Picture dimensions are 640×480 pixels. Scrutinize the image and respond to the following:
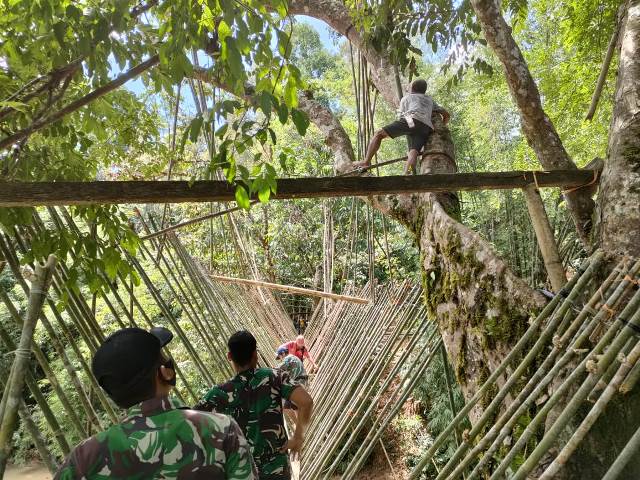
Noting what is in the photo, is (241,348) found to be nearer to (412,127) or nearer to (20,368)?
(20,368)

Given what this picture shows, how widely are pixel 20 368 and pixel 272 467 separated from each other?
0.82 m

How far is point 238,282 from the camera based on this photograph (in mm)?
3852

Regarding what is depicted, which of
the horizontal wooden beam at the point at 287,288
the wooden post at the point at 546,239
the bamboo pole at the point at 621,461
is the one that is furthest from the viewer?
the horizontal wooden beam at the point at 287,288

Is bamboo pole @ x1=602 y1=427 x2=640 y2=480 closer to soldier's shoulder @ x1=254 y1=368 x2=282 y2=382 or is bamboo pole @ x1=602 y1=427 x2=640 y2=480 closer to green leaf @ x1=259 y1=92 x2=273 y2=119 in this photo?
green leaf @ x1=259 y1=92 x2=273 y2=119

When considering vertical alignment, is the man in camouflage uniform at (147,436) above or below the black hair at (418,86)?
below

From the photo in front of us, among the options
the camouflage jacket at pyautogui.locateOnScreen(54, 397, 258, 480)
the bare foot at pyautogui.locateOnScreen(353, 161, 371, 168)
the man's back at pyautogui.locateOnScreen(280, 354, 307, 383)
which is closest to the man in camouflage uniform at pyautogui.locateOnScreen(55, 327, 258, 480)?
the camouflage jacket at pyautogui.locateOnScreen(54, 397, 258, 480)

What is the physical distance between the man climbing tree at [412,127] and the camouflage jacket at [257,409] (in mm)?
1450

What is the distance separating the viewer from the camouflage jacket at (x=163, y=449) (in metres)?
0.73

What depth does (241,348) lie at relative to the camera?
133 centimetres

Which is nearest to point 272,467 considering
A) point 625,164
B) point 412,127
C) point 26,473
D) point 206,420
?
point 206,420

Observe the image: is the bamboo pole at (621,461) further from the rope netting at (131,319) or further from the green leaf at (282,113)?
the rope netting at (131,319)

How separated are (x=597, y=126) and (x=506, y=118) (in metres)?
4.32

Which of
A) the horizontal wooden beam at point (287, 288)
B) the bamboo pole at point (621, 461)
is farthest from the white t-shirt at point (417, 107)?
the bamboo pole at point (621, 461)

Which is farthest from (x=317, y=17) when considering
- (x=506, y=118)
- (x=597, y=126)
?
(x=506, y=118)
